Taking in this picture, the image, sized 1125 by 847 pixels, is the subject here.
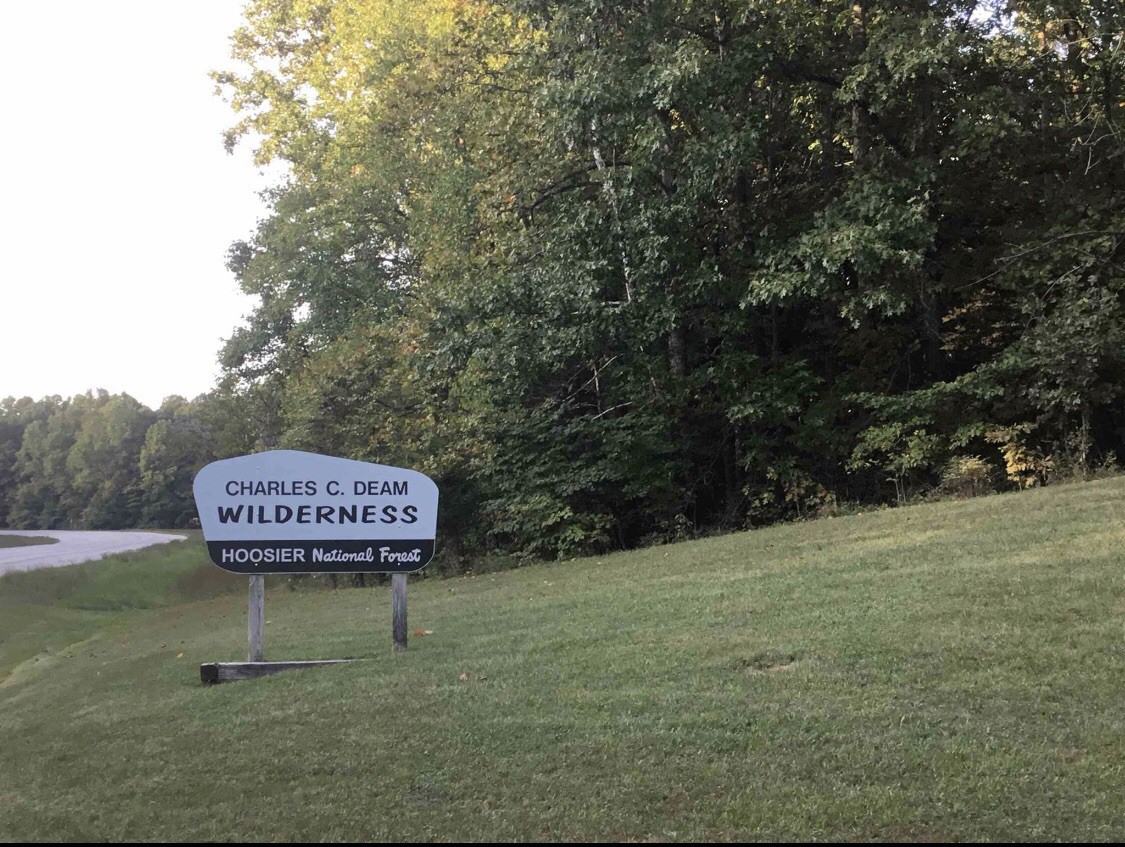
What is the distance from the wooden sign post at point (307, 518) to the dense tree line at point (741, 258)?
884cm

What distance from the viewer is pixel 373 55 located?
24859mm

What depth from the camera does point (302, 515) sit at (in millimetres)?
8781

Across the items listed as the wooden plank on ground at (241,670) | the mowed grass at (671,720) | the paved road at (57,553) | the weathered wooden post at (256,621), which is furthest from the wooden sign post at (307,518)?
the paved road at (57,553)

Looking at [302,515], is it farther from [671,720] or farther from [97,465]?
[97,465]

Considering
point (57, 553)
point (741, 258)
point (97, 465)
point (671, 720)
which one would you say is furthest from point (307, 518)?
point (97, 465)

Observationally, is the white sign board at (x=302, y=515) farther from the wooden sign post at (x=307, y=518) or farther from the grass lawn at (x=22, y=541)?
the grass lawn at (x=22, y=541)

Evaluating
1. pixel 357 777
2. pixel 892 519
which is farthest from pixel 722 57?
pixel 357 777

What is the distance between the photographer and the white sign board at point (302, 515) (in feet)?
28.7

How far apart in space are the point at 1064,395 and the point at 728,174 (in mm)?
7017

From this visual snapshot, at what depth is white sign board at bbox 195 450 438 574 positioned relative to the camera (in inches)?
344

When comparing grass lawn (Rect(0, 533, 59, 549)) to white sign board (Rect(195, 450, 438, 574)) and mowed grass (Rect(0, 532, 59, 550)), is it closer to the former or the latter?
mowed grass (Rect(0, 532, 59, 550))

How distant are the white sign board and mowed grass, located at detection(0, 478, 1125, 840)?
1.02 metres

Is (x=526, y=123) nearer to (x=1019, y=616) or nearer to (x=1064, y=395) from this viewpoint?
(x=1064, y=395)

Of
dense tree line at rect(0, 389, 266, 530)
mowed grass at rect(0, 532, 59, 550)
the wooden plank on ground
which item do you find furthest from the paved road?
the wooden plank on ground
